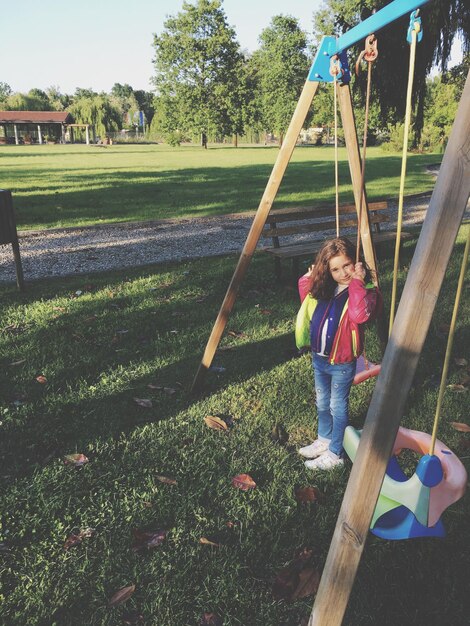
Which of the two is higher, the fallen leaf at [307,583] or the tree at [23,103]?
the tree at [23,103]

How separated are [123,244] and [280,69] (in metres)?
56.6

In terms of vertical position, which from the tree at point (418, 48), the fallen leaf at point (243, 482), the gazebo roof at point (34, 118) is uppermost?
the gazebo roof at point (34, 118)

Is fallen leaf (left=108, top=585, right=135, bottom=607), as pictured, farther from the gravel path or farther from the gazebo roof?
the gazebo roof

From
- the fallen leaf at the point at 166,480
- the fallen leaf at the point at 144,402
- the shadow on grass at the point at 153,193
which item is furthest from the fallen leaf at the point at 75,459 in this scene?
the shadow on grass at the point at 153,193

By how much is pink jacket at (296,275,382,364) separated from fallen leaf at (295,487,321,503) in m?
0.67

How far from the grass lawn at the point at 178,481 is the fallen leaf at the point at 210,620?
2 centimetres

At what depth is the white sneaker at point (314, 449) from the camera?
2.89 meters

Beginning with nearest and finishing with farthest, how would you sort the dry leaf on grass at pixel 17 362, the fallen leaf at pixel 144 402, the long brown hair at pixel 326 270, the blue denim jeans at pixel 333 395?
the long brown hair at pixel 326 270, the blue denim jeans at pixel 333 395, the fallen leaf at pixel 144 402, the dry leaf on grass at pixel 17 362

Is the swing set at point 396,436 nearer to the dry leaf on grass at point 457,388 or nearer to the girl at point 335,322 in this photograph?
the girl at point 335,322

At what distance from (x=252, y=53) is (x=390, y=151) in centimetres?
3183

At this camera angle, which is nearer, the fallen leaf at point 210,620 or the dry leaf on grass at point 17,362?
the fallen leaf at point 210,620

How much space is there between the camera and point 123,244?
8.38 metres

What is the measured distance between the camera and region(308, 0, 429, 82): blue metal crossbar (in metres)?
2.26

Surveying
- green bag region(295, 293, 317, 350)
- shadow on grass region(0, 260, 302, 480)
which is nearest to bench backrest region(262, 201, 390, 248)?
shadow on grass region(0, 260, 302, 480)
